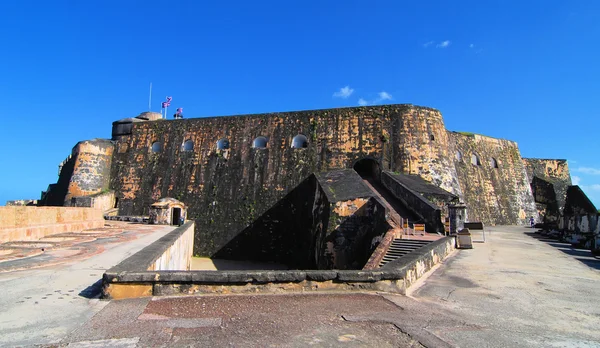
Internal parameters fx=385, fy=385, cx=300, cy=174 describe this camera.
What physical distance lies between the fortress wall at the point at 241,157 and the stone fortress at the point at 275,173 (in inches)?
2.1

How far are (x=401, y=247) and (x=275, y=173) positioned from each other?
10.4 metres

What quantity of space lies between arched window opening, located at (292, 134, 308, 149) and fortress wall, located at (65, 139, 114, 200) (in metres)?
11.0

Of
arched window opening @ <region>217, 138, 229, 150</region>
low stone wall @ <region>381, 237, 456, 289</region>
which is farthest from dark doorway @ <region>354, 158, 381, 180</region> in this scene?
low stone wall @ <region>381, 237, 456, 289</region>

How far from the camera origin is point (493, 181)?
24359 mm

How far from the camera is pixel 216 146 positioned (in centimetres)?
A: 2067

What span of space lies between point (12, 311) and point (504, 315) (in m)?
4.83

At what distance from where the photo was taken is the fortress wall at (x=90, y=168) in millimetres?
20750

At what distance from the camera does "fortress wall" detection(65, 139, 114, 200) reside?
20750mm

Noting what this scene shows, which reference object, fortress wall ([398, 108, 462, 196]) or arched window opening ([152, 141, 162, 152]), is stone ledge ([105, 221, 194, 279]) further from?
arched window opening ([152, 141, 162, 152])

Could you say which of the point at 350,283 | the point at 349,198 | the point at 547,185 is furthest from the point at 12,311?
the point at 547,185

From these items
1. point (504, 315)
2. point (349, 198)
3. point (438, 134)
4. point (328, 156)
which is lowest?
point (504, 315)

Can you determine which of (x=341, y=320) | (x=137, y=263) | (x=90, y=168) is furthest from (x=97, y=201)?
(x=341, y=320)

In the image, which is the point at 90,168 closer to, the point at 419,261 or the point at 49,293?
the point at 49,293

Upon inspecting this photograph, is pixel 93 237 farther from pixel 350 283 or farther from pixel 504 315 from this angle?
pixel 504 315
